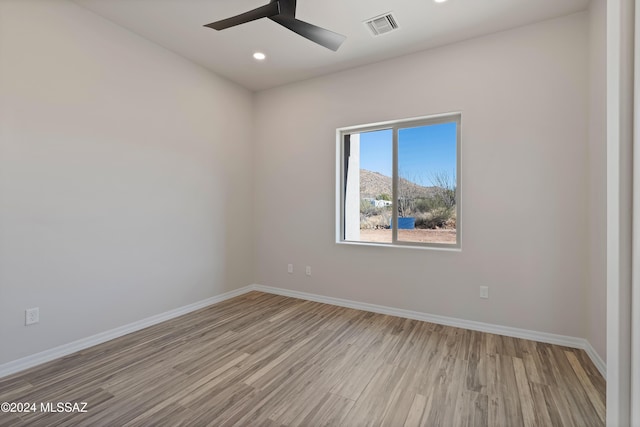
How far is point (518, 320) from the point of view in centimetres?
274

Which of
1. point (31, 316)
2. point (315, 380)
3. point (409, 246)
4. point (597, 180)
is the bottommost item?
point (315, 380)

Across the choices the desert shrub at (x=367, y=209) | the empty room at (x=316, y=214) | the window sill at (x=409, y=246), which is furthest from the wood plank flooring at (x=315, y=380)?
the desert shrub at (x=367, y=209)

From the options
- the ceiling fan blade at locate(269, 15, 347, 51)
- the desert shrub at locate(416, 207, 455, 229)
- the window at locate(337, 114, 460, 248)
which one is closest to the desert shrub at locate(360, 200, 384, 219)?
the window at locate(337, 114, 460, 248)

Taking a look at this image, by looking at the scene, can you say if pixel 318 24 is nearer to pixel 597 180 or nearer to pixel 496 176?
pixel 496 176

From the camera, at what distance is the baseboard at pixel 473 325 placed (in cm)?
242

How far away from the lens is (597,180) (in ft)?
7.43

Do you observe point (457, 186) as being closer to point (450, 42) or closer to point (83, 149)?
point (450, 42)

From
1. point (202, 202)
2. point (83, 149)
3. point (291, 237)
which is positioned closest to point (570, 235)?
point (291, 237)

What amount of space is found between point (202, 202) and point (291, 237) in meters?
1.26

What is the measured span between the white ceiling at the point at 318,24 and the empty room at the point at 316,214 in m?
0.03

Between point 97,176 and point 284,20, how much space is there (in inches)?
84.5

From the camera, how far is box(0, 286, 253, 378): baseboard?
216 centimetres

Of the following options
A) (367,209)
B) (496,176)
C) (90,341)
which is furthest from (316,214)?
(90,341)

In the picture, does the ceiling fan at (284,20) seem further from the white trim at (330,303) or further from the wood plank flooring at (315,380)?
the white trim at (330,303)
